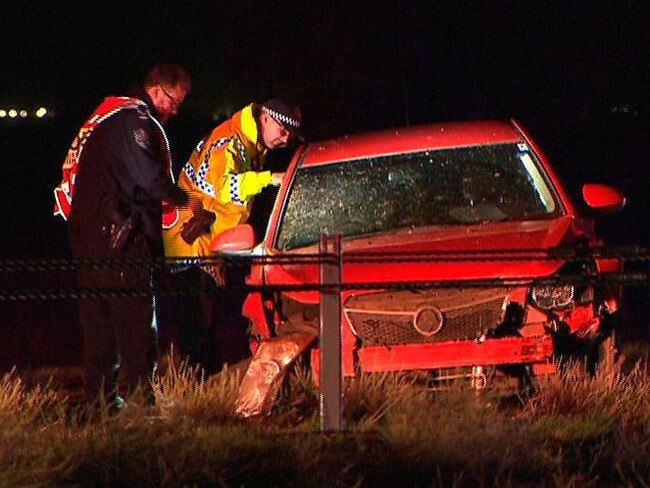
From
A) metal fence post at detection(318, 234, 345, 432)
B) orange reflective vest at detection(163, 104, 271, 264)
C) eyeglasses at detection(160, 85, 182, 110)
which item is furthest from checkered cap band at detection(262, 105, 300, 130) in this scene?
metal fence post at detection(318, 234, 345, 432)

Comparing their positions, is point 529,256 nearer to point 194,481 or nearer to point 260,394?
point 260,394

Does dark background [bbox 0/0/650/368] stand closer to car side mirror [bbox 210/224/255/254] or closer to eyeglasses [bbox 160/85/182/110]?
car side mirror [bbox 210/224/255/254]

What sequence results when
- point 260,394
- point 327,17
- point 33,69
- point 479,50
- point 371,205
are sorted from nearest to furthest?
point 260,394
point 371,205
point 327,17
point 479,50
point 33,69

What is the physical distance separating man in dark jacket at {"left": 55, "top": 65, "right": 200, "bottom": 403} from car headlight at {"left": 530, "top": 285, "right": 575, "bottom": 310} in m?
1.87

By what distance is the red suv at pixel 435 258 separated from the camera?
7703 mm

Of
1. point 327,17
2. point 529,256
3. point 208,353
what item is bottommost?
point 208,353

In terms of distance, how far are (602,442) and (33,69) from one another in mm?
28931

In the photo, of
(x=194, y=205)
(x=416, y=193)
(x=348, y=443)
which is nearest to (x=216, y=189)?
(x=194, y=205)

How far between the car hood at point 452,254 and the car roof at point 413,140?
93 centimetres

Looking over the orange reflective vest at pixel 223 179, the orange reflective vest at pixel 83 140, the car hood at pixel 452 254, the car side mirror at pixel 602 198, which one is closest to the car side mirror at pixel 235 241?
the car hood at pixel 452 254

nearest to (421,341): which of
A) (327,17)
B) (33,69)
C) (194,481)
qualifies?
(194,481)

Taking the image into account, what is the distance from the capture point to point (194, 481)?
609 cm

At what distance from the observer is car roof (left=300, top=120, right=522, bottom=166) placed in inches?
369

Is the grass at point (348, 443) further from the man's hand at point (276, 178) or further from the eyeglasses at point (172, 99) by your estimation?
the man's hand at point (276, 178)
